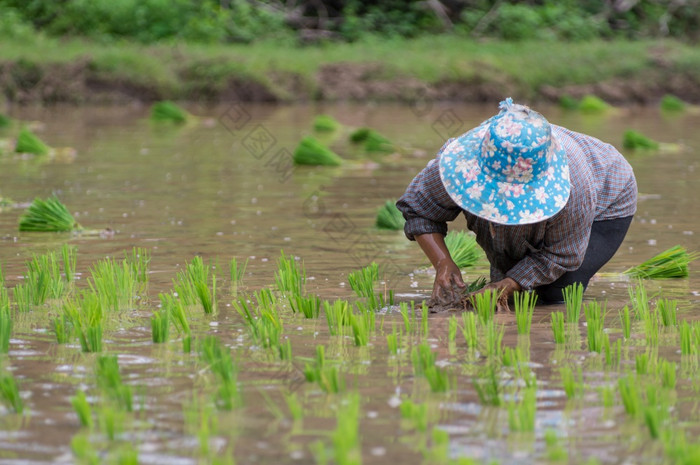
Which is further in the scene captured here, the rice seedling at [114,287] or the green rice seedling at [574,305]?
the rice seedling at [114,287]

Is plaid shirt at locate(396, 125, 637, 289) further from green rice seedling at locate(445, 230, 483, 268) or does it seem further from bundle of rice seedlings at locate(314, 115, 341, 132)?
bundle of rice seedlings at locate(314, 115, 341, 132)

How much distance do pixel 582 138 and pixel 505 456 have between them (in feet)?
5.97

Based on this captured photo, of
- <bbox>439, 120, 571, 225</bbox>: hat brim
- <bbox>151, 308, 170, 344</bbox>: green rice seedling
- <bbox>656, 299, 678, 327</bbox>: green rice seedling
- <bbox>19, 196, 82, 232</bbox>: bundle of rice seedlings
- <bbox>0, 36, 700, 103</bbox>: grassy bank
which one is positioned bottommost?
<bbox>656, 299, 678, 327</bbox>: green rice seedling

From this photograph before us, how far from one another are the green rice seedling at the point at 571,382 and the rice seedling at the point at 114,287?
169 centimetres

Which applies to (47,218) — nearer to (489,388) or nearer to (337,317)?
(337,317)

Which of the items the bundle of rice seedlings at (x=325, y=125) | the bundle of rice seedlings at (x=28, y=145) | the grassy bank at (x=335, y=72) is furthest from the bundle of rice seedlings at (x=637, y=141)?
the grassy bank at (x=335, y=72)

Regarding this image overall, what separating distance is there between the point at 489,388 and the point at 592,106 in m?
12.5

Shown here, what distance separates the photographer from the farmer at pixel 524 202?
3553 millimetres

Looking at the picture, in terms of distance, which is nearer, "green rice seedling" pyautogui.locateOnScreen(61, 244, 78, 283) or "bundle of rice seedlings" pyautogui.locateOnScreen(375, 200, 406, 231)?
"green rice seedling" pyautogui.locateOnScreen(61, 244, 78, 283)

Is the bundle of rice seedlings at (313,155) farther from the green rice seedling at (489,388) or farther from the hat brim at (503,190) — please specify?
the green rice seedling at (489,388)

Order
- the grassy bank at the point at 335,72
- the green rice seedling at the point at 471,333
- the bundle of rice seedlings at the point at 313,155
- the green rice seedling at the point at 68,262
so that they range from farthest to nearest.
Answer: the grassy bank at the point at 335,72, the bundle of rice seedlings at the point at 313,155, the green rice seedling at the point at 68,262, the green rice seedling at the point at 471,333

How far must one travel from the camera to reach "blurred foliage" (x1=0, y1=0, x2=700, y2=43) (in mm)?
18031

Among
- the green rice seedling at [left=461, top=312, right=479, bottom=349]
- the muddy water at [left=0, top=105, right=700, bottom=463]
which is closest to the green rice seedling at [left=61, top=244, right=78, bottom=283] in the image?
the muddy water at [left=0, top=105, right=700, bottom=463]

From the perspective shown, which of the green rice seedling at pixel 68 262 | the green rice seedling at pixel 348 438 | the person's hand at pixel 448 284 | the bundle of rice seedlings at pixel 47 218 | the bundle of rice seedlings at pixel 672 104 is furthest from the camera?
the bundle of rice seedlings at pixel 672 104
